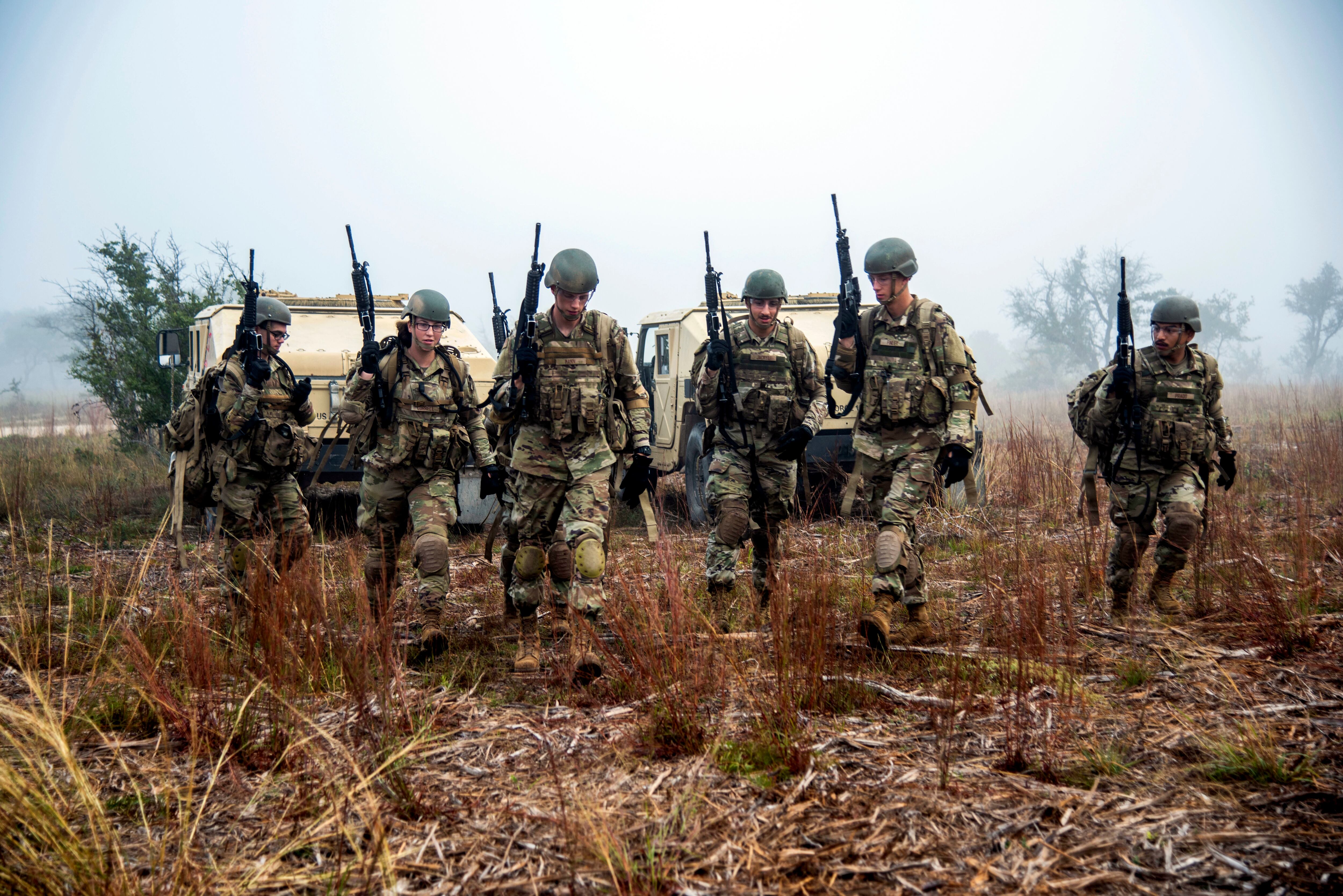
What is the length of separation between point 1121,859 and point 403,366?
13.3 feet

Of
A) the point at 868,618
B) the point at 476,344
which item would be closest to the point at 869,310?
the point at 868,618

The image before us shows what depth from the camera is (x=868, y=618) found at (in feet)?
13.9

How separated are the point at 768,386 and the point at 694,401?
3.33 metres

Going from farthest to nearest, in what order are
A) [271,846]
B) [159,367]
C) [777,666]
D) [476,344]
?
[159,367] → [476,344] → [777,666] → [271,846]

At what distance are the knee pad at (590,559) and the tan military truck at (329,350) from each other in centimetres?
334

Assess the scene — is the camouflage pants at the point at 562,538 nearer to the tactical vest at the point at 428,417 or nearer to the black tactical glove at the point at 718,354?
the tactical vest at the point at 428,417

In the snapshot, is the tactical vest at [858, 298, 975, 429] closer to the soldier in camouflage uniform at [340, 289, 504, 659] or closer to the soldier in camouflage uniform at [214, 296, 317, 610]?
the soldier in camouflage uniform at [340, 289, 504, 659]

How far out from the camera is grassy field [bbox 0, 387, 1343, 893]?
240cm

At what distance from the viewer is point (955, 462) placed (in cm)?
476

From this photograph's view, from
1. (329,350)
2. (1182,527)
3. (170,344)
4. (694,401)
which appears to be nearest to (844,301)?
(1182,527)

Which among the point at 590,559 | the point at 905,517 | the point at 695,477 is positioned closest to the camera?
the point at 590,559

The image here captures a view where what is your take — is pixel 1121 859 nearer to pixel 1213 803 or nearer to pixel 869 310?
pixel 1213 803

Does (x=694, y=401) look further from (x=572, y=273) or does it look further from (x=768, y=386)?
(x=572, y=273)

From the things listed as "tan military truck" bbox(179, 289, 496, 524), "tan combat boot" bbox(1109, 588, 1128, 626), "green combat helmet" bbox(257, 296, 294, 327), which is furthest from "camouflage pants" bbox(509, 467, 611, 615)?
"tan military truck" bbox(179, 289, 496, 524)
